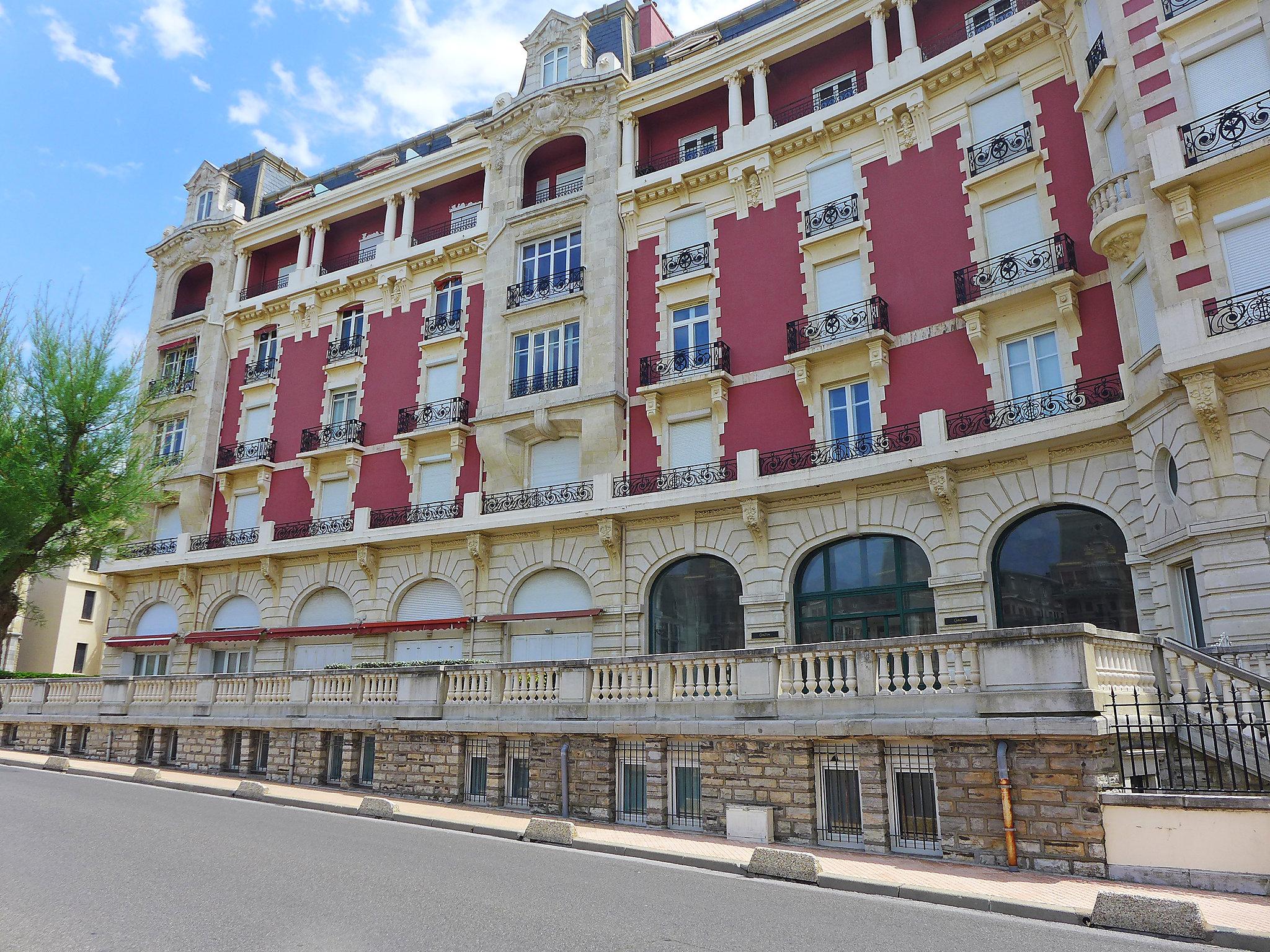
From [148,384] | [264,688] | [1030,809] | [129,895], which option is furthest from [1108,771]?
[148,384]

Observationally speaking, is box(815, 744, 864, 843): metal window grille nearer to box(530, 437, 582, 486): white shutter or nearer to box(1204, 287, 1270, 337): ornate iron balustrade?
box(1204, 287, 1270, 337): ornate iron balustrade

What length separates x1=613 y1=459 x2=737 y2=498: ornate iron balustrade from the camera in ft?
67.3

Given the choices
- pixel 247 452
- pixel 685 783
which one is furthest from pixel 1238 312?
pixel 247 452

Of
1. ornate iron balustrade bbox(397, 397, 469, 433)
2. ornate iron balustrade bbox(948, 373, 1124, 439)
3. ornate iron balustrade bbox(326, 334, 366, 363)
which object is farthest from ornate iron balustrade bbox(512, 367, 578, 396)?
ornate iron balustrade bbox(948, 373, 1124, 439)

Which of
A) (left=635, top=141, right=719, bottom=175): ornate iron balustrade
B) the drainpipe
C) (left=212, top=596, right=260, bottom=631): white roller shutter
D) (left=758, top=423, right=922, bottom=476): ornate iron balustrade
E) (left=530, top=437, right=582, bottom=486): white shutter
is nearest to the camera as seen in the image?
the drainpipe

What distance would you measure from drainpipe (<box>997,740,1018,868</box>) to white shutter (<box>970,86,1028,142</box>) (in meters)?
14.3

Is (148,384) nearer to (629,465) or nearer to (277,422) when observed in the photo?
(277,422)

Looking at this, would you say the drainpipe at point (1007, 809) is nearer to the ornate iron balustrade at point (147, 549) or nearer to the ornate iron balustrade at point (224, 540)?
the ornate iron balustrade at point (224, 540)

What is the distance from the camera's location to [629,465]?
22.0 meters

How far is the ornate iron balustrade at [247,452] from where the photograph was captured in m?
28.0

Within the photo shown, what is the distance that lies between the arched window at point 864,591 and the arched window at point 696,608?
1524mm

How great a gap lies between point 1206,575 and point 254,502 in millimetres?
25676

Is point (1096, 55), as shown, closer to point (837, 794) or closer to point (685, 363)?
point (685, 363)

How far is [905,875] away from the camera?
9305 millimetres
